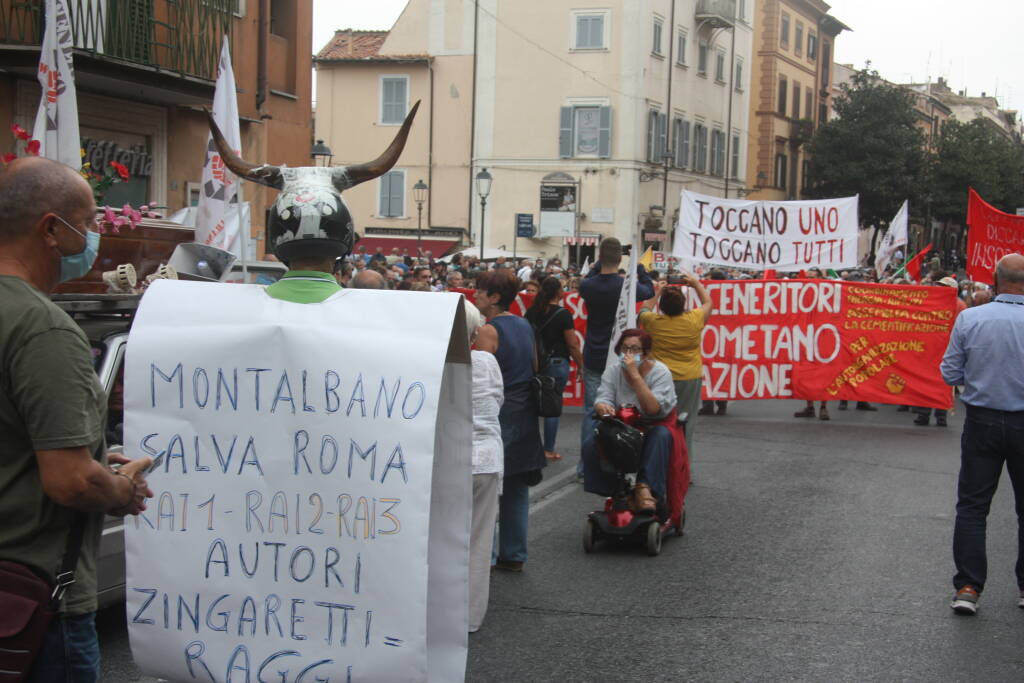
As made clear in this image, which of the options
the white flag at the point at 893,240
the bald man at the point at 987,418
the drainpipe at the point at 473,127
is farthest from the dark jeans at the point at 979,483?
the drainpipe at the point at 473,127

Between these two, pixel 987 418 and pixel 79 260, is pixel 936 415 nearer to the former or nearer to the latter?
pixel 987 418

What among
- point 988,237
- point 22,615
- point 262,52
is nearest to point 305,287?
point 22,615

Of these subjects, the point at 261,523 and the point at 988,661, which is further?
the point at 988,661

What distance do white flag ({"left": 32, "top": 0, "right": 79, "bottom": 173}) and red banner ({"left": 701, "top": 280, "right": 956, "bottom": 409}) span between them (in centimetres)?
889

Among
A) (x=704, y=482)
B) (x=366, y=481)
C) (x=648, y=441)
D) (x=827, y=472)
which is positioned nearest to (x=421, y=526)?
(x=366, y=481)

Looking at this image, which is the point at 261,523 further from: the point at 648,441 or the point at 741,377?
the point at 741,377

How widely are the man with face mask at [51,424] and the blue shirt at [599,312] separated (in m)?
8.00

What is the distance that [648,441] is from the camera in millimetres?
7984

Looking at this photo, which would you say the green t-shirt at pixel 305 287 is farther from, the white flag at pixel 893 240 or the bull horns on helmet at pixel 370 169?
the white flag at pixel 893 240

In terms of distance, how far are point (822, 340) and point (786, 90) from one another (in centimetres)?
4987

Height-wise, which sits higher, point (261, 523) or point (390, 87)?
point (390, 87)

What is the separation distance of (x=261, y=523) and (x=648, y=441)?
5218 millimetres

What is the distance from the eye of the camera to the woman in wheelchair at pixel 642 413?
788 centimetres

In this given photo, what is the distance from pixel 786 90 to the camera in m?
62.3
